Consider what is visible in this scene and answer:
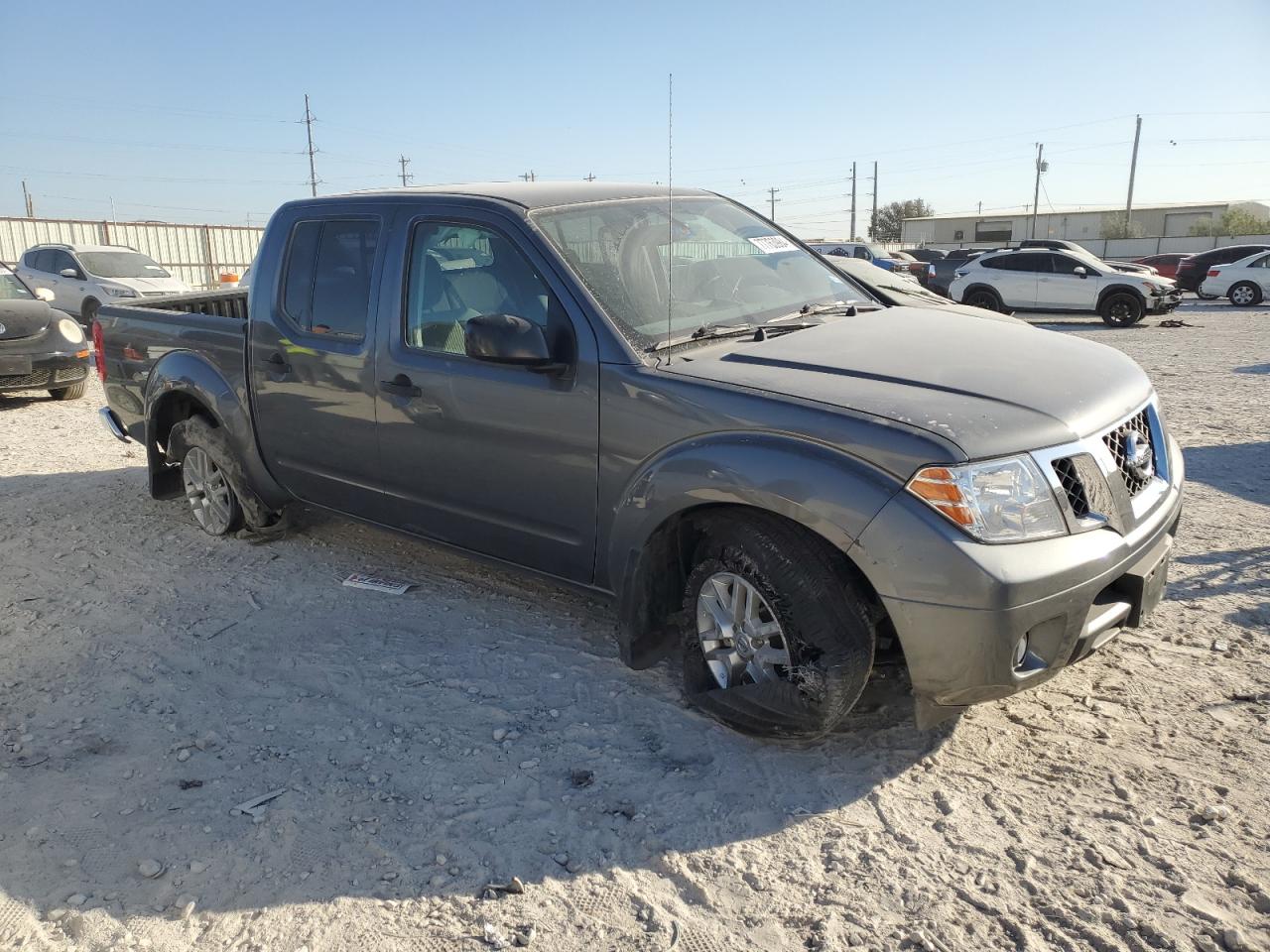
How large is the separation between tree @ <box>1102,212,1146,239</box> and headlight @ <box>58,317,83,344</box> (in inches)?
2692

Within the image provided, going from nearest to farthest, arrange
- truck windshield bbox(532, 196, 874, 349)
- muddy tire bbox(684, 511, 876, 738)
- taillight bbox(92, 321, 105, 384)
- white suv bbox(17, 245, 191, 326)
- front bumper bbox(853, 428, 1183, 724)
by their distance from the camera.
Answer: front bumper bbox(853, 428, 1183, 724) < muddy tire bbox(684, 511, 876, 738) < truck windshield bbox(532, 196, 874, 349) < taillight bbox(92, 321, 105, 384) < white suv bbox(17, 245, 191, 326)

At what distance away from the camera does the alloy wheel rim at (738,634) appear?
3.16 metres

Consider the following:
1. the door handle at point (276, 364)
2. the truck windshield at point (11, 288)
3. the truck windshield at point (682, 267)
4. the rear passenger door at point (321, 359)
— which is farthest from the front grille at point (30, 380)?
the truck windshield at point (682, 267)

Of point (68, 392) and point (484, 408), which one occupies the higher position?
point (484, 408)

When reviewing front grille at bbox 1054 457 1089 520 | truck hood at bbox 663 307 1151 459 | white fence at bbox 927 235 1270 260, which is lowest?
white fence at bbox 927 235 1270 260

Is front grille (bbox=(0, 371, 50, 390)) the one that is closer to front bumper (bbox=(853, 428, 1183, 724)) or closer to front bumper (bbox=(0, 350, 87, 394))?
front bumper (bbox=(0, 350, 87, 394))

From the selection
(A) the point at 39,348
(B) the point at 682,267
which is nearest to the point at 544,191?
(B) the point at 682,267

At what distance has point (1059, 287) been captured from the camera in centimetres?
1912

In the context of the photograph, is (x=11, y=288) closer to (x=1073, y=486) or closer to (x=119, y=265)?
(x=119, y=265)

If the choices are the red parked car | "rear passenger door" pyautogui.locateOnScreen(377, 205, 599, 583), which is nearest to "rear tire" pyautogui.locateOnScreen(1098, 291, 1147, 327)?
the red parked car

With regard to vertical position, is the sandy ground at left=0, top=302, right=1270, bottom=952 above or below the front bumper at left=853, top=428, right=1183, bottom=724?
below

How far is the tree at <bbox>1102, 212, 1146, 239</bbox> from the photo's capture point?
2702 inches

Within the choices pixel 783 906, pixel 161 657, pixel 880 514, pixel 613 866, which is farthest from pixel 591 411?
pixel 161 657

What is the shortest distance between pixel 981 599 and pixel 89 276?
18.2m
